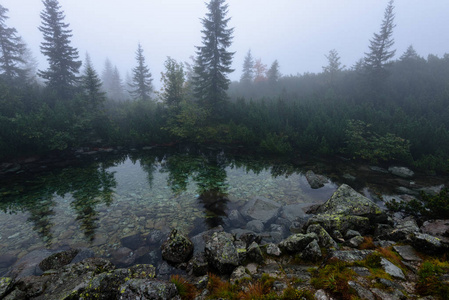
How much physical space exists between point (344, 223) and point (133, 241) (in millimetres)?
6664

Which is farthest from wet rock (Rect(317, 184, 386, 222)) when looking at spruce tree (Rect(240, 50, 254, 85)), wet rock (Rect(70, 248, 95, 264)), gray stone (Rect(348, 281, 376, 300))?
spruce tree (Rect(240, 50, 254, 85))

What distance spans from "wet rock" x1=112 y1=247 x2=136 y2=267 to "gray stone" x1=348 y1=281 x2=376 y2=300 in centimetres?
523

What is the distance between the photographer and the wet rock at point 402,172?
10.8 meters

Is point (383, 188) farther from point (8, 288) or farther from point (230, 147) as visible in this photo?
point (8, 288)

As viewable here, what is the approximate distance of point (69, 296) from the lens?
11.4ft

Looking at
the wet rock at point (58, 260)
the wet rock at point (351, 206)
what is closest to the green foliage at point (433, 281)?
the wet rock at point (351, 206)

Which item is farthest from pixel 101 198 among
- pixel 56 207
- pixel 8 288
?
pixel 8 288

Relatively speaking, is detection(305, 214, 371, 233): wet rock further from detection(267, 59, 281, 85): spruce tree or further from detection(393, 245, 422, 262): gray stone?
detection(267, 59, 281, 85): spruce tree

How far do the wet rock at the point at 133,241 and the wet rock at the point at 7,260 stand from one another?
272 centimetres

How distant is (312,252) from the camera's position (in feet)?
14.4

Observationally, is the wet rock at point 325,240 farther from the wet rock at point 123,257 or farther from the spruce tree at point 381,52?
the spruce tree at point 381,52

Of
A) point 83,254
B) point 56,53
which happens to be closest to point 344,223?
point 83,254

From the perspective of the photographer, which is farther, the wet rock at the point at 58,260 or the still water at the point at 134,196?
the still water at the point at 134,196

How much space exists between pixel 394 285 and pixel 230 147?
15426 mm
